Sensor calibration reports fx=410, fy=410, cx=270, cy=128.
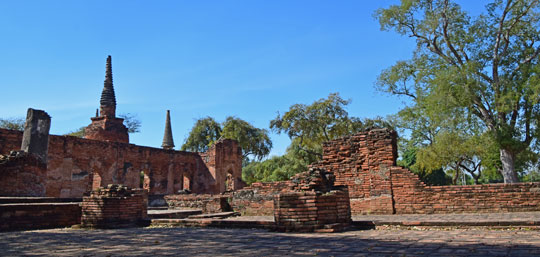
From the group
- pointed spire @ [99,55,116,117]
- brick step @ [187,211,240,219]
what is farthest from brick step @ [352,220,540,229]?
pointed spire @ [99,55,116,117]

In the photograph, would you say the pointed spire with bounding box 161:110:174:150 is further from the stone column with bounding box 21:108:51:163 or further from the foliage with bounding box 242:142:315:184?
the stone column with bounding box 21:108:51:163

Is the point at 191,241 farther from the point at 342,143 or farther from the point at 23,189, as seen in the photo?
the point at 23,189

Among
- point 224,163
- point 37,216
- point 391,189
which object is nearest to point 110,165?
point 224,163

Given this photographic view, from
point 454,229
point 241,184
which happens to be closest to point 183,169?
point 241,184

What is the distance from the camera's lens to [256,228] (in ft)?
24.9

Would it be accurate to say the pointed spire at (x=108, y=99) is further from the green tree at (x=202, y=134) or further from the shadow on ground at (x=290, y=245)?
the shadow on ground at (x=290, y=245)

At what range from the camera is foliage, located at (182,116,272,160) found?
41053 millimetres

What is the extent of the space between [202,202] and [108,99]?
57.8ft

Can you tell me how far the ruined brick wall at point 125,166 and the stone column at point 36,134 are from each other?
2528 mm

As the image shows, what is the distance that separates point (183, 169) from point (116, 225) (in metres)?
18.9

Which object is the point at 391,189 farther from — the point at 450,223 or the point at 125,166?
the point at 125,166

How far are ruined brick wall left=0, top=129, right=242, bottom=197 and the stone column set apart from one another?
8.29 feet

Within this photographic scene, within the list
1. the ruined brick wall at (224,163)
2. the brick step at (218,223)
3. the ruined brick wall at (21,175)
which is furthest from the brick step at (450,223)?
the ruined brick wall at (224,163)

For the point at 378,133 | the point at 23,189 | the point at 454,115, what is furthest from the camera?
the point at 454,115
